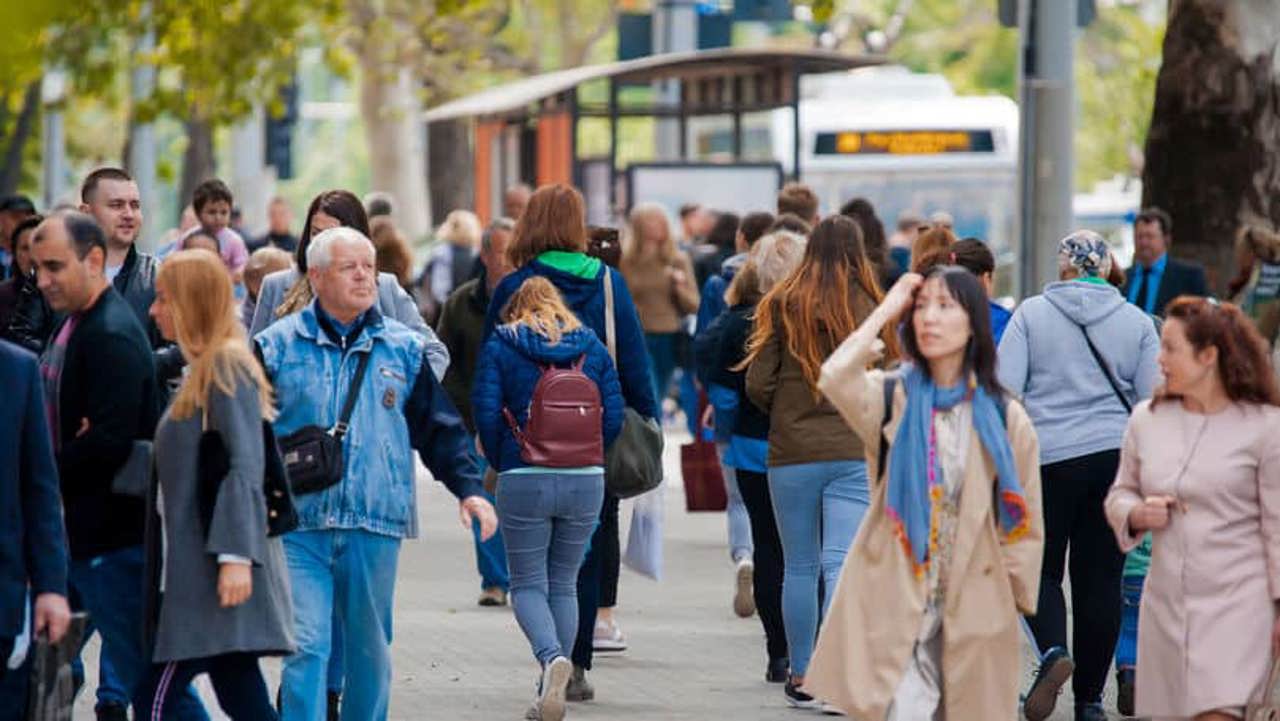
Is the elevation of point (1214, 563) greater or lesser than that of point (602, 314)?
lesser

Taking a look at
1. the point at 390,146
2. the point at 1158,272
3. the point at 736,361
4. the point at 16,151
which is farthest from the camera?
the point at 390,146

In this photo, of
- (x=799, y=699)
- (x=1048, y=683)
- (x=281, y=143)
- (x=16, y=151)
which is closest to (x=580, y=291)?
(x=799, y=699)

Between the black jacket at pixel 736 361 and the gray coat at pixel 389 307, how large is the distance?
4.53 ft

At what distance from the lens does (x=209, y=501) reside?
22.1 feet

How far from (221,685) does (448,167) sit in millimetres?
32794

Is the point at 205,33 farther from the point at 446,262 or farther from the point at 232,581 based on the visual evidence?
the point at 232,581

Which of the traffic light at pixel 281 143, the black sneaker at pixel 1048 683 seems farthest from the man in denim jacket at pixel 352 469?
the traffic light at pixel 281 143

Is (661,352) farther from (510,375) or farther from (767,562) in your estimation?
(510,375)

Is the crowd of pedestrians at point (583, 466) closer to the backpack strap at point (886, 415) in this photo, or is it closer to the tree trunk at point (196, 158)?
the backpack strap at point (886, 415)

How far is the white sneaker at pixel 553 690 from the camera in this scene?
8.95 metres

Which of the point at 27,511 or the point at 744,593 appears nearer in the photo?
the point at 27,511

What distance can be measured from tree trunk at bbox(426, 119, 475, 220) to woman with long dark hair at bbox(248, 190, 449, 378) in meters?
30.2

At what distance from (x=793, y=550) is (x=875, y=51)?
4211 centimetres

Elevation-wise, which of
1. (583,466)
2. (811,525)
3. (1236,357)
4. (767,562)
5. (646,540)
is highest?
(1236,357)
